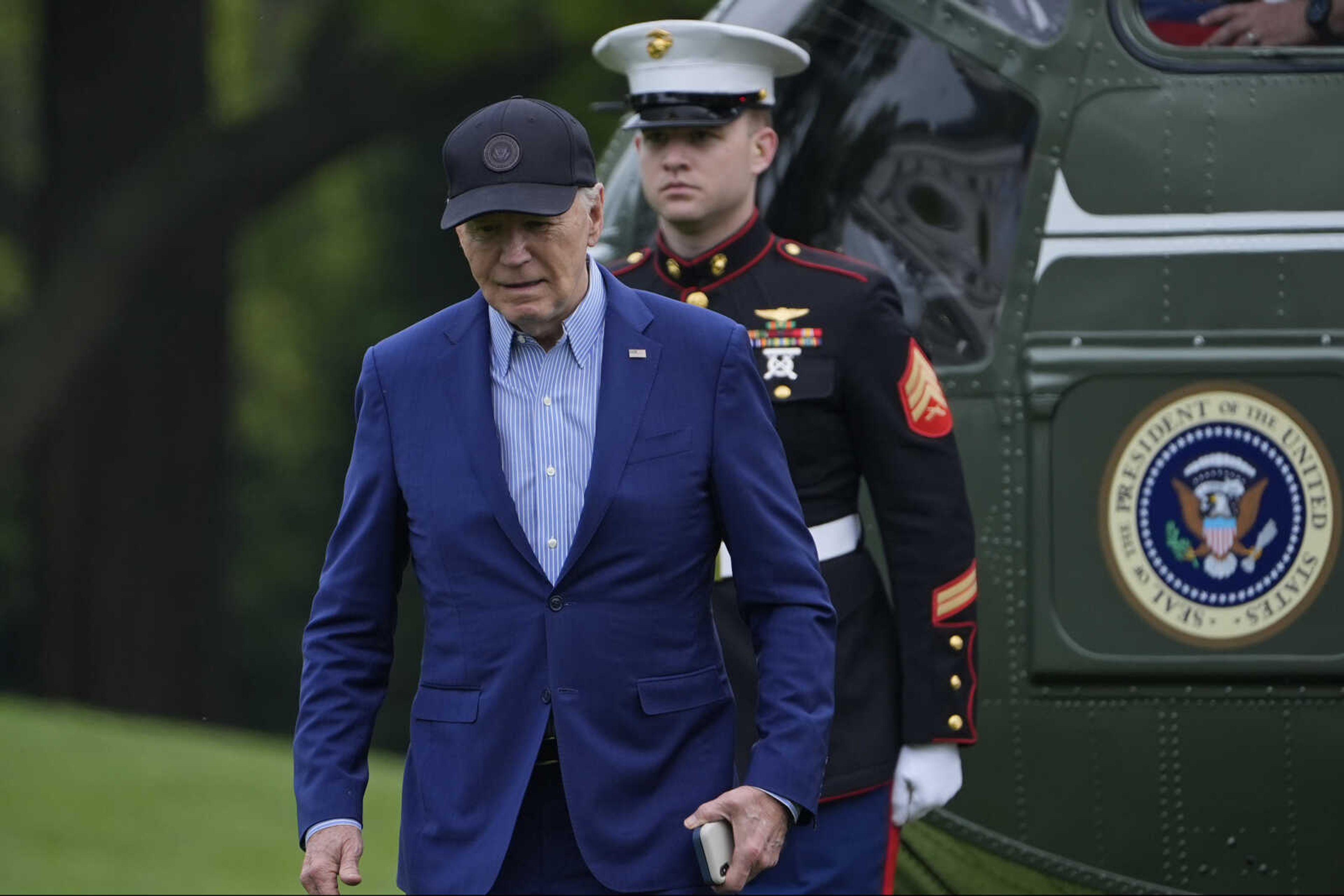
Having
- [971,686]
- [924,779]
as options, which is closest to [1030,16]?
[971,686]

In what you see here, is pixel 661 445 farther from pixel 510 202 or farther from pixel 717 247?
pixel 717 247

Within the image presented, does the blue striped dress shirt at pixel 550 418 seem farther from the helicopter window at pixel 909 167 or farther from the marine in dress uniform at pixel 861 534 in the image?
the helicopter window at pixel 909 167

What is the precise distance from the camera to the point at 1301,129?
4.30m

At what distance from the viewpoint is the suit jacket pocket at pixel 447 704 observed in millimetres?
2801

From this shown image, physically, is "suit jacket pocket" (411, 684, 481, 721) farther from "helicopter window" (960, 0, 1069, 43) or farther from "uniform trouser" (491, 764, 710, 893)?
"helicopter window" (960, 0, 1069, 43)

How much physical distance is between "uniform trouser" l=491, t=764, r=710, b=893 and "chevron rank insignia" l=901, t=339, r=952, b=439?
1220 mm

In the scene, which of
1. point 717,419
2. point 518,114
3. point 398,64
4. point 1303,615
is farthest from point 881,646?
point 398,64

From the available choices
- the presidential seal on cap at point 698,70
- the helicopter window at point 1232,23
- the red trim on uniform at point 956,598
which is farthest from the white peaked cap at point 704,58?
the red trim on uniform at point 956,598

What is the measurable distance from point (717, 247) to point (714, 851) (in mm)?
1553

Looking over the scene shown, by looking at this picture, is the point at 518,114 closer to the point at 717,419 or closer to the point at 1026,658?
the point at 717,419

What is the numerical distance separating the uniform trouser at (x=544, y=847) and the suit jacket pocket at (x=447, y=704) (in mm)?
114

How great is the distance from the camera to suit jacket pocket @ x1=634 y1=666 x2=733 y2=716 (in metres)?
2.79

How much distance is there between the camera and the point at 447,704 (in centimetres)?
283

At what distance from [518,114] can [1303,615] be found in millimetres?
2131
